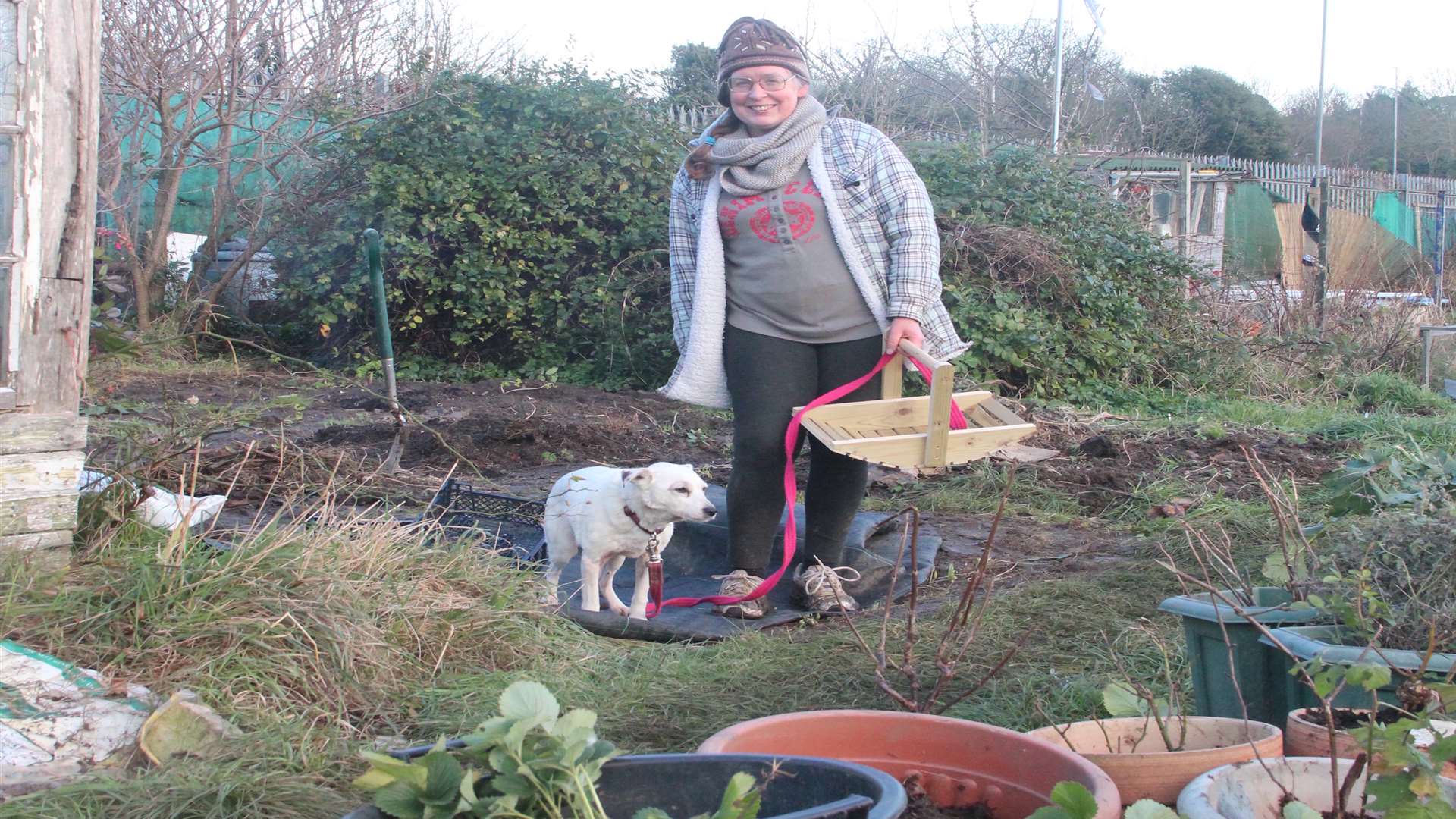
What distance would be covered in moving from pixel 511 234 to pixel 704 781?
320 inches

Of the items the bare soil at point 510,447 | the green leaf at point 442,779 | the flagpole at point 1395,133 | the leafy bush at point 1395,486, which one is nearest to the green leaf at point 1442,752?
the green leaf at point 442,779

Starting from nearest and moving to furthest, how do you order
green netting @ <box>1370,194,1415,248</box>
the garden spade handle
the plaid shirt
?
the plaid shirt < the garden spade handle < green netting @ <box>1370,194,1415,248</box>

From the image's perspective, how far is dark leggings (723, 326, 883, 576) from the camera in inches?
154

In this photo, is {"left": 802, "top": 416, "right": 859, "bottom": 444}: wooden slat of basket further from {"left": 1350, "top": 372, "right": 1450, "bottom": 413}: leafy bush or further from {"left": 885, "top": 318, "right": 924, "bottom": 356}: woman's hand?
{"left": 1350, "top": 372, "right": 1450, "bottom": 413}: leafy bush

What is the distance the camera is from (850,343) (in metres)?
3.96

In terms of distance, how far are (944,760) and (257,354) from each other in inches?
371

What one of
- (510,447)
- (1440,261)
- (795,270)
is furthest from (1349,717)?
(1440,261)

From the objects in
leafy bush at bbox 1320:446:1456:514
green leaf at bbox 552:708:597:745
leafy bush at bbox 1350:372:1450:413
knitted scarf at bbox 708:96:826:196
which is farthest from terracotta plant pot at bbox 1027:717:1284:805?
leafy bush at bbox 1350:372:1450:413

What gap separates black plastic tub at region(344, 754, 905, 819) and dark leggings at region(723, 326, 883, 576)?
2.45m

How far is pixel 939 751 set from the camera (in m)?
1.72

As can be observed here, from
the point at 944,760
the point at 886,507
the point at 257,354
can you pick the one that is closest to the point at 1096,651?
the point at 944,760

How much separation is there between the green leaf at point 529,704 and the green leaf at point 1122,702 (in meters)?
0.97

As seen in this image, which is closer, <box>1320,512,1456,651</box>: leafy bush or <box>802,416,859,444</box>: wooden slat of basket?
<box>1320,512,1456,651</box>: leafy bush

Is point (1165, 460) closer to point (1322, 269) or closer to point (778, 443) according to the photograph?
point (778, 443)
